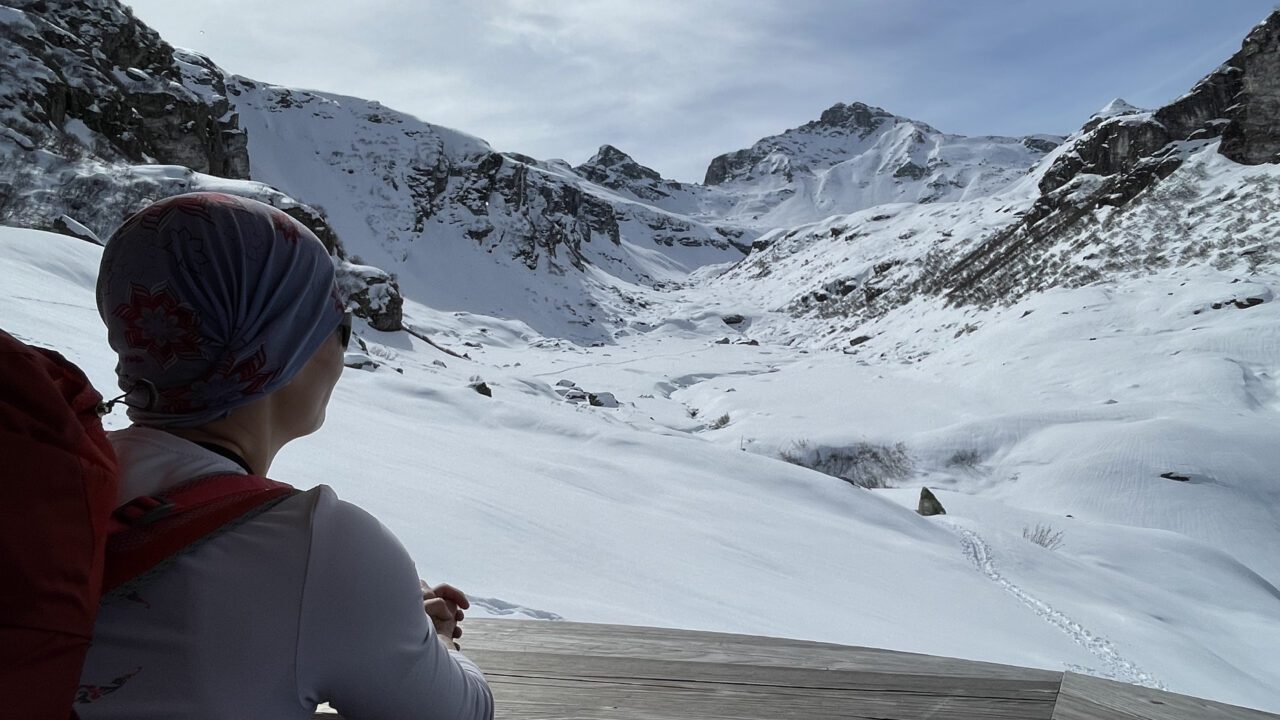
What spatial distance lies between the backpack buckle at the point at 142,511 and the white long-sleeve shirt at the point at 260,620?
49 mm

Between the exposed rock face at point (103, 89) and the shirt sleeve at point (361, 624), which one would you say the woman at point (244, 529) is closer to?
the shirt sleeve at point (361, 624)

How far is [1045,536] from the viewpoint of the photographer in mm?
10430

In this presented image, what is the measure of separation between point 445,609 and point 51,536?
0.86 meters

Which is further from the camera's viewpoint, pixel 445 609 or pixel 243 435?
pixel 445 609

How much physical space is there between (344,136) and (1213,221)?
69.8m

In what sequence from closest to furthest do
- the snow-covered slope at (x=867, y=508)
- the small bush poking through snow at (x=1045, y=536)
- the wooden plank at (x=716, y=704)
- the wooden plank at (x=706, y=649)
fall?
the wooden plank at (x=716, y=704), the wooden plank at (x=706, y=649), the snow-covered slope at (x=867, y=508), the small bush poking through snow at (x=1045, y=536)

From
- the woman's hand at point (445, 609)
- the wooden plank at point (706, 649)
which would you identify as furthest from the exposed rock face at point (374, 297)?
the woman's hand at point (445, 609)

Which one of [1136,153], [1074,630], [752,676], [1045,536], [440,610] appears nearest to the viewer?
[440,610]

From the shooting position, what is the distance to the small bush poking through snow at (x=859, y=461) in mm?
17266

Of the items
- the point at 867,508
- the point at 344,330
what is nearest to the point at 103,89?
the point at 867,508

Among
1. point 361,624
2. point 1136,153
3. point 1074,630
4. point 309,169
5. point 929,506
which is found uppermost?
point 1136,153

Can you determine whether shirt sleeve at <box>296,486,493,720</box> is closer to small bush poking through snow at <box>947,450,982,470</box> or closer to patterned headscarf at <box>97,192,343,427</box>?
patterned headscarf at <box>97,192,343,427</box>

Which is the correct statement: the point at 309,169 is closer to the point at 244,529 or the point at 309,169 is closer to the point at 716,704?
the point at 716,704

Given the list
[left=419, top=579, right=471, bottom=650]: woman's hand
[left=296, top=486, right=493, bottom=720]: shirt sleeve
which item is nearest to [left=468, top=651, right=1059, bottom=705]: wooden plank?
[left=419, top=579, right=471, bottom=650]: woman's hand
